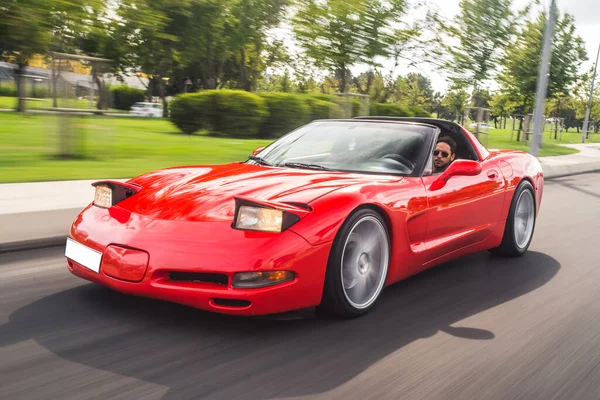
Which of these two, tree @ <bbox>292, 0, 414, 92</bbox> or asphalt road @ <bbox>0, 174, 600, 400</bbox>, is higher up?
tree @ <bbox>292, 0, 414, 92</bbox>

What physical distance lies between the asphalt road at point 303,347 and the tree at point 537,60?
2230 cm

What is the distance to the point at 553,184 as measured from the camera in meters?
14.6

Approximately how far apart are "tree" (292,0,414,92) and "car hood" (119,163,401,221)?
13.2 m

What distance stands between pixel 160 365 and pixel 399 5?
56.4 ft

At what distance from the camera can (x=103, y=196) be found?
4258mm

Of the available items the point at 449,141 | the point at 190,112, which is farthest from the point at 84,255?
the point at 190,112

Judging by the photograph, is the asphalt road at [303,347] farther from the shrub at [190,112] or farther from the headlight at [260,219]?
the shrub at [190,112]

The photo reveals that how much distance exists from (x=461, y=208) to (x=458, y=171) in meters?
0.36

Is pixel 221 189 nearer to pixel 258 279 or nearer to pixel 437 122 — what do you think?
pixel 258 279

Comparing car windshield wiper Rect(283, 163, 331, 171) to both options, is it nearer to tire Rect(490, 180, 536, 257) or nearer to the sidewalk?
tire Rect(490, 180, 536, 257)

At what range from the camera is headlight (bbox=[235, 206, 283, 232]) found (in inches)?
143

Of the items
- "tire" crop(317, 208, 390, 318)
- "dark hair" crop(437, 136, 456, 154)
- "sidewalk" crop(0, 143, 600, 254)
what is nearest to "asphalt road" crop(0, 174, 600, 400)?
"tire" crop(317, 208, 390, 318)

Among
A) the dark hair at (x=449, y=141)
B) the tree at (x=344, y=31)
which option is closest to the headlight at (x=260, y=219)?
the dark hair at (x=449, y=141)

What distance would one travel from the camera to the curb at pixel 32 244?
18.3 ft
